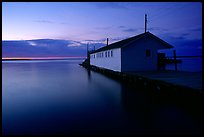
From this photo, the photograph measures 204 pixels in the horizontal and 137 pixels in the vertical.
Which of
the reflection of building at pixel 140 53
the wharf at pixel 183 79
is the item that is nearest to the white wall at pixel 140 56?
the reflection of building at pixel 140 53

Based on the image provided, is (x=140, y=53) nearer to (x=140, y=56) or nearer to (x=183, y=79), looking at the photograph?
(x=140, y=56)

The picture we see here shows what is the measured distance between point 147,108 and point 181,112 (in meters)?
1.80

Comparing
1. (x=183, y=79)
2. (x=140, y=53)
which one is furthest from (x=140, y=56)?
(x=183, y=79)

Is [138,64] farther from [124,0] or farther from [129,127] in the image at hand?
[124,0]

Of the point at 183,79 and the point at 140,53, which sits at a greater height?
the point at 140,53

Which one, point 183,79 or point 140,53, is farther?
point 140,53

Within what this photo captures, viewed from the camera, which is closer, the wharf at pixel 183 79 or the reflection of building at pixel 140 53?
the wharf at pixel 183 79

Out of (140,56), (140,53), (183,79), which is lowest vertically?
(183,79)

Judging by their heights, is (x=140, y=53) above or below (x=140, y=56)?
above

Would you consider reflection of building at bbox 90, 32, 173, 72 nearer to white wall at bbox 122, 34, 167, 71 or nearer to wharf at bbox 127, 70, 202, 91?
white wall at bbox 122, 34, 167, 71

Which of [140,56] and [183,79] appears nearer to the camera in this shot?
[183,79]

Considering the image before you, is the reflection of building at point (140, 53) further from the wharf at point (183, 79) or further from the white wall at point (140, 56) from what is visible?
the wharf at point (183, 79)

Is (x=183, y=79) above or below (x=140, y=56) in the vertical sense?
below

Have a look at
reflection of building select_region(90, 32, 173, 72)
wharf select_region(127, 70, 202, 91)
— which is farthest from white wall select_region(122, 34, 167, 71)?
wharf select_region(127, 70, 202, 91)
